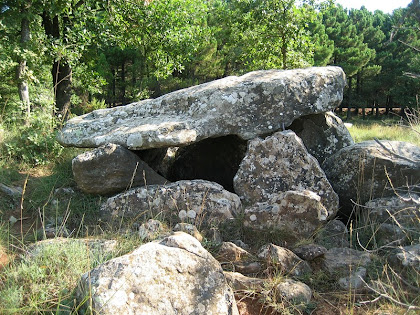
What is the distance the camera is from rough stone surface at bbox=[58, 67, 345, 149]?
5.00 m

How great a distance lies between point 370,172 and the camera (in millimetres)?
4844

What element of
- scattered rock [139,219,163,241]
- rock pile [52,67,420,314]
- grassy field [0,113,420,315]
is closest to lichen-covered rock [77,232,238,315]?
rock pile [52,67,420,314]

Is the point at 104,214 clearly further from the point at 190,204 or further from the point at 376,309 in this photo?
the point at 376,309

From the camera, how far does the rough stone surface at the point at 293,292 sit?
2939 mm

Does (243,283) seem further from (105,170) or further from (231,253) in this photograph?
(105,170)

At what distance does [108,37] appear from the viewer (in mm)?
8016

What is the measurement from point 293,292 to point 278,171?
1.99 m

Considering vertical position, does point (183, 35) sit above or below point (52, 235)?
above

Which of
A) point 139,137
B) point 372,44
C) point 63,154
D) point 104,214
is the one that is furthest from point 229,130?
point 372,44

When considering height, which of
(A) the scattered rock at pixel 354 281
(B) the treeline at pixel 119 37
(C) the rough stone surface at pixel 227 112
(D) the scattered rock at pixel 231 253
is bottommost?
(A) the scattered rock at pixel 354 281

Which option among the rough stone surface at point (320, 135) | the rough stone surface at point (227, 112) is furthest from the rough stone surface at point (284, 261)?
the rough stone surface at point (320, 135)

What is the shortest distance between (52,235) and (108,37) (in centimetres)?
515

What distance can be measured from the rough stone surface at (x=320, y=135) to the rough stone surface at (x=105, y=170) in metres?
2.49

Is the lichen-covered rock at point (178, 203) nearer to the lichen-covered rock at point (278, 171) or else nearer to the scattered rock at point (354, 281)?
the lichen-covered rock at point (278, 171)
